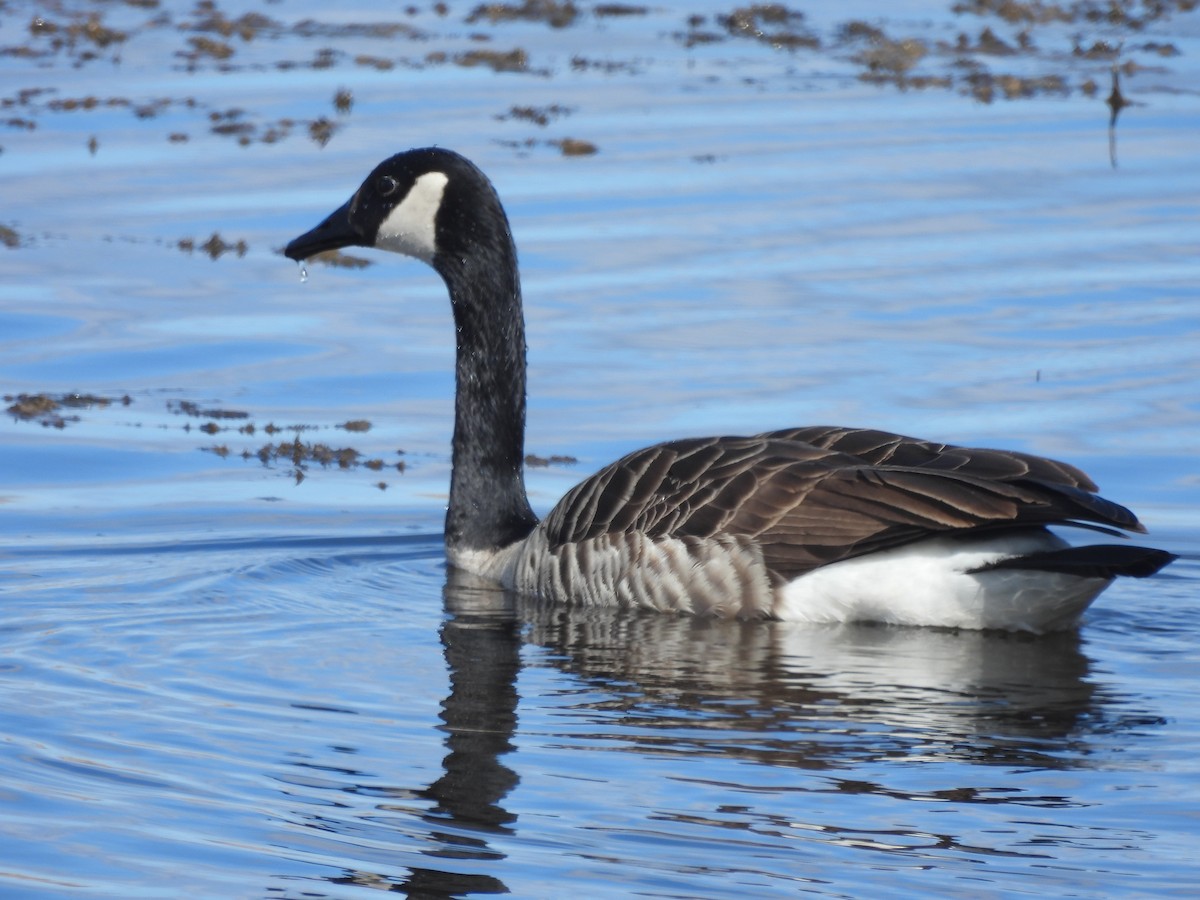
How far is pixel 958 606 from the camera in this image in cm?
830

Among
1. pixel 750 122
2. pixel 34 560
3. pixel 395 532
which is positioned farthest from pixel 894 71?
pixel 34 560

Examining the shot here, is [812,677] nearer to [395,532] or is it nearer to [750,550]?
[750,550]

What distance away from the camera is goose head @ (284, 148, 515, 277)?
32.8ft

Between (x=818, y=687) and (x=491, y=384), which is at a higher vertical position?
(x=491, y=384)

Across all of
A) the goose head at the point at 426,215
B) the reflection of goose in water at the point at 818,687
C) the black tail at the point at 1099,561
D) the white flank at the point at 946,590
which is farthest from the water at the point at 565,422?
the goose head at the point at 426,215

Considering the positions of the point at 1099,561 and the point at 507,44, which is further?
the point at 507,44

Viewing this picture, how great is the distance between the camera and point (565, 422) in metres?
11.9

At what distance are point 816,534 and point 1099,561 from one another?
1187 millimetres

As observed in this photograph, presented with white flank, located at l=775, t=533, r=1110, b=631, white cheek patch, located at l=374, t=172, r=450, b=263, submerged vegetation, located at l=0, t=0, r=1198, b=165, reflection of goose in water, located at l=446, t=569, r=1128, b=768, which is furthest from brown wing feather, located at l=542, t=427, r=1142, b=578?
submerged vegetation, located at l=0, t=0, r=1198, b=165

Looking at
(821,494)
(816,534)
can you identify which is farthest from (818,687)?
(821,494)

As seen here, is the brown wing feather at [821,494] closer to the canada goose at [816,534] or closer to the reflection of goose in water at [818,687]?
the canada goose at [816,534]

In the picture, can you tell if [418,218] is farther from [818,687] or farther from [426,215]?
[818,687]

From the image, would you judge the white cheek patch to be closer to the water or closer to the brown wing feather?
the water

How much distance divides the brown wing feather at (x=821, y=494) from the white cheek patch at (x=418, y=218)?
1.67 metres
